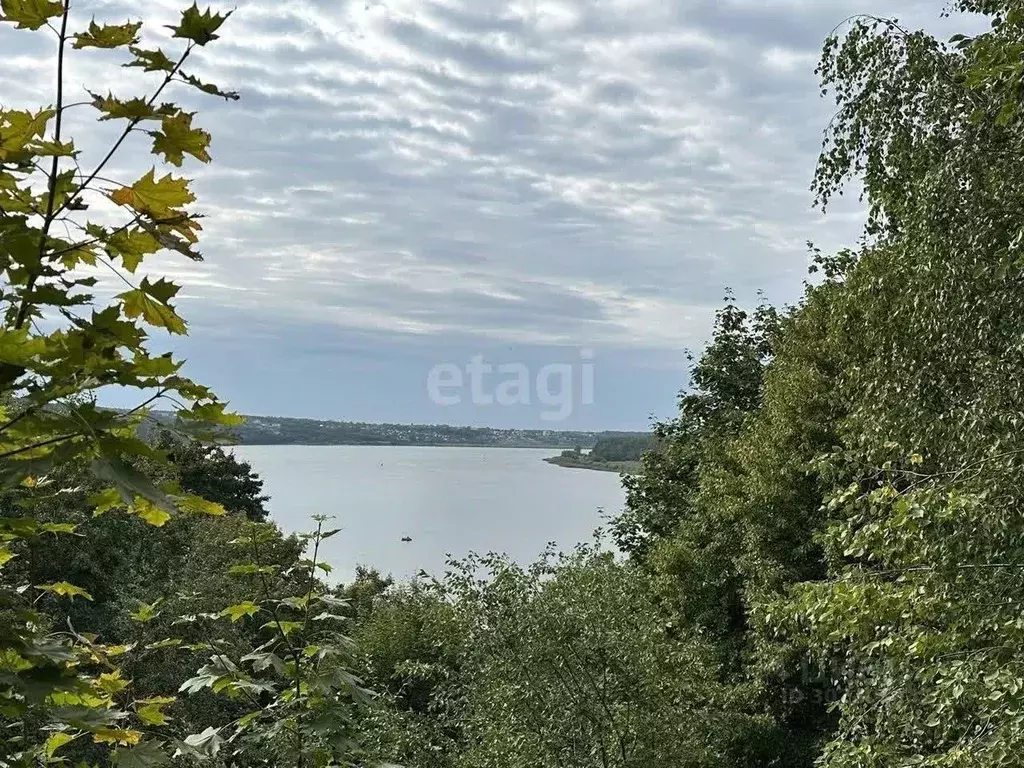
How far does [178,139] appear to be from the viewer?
3.94 ft

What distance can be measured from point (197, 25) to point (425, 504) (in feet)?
194

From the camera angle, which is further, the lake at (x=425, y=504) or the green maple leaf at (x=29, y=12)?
the lake at (x=425, y=504)

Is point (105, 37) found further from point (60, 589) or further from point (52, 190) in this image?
point (60, 589)

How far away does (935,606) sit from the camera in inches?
213

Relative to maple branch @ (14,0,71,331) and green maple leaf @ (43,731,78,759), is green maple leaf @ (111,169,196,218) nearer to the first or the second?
maple branch @ (14,0,71,331)

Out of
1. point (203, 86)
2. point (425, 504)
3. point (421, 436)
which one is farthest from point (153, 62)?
point (421, 436)

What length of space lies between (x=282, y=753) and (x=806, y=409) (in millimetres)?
13544

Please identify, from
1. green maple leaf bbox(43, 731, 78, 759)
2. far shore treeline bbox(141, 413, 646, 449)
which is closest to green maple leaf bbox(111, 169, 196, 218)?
green maple leaf bbox(43, 731, 78, 759)

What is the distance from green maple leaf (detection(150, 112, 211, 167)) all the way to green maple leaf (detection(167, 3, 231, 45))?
108 mm

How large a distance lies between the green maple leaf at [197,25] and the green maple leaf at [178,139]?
0.11 metres

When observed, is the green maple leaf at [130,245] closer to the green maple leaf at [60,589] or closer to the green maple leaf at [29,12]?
the green maple leaf at [29,12]

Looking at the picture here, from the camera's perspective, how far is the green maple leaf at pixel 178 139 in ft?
3.90

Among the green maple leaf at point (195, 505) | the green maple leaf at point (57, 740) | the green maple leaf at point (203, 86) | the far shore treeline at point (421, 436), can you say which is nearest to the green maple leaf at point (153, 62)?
the green maple leaf at point (203, 86)

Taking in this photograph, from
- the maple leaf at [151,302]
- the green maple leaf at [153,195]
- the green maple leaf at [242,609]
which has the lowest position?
the green maple leaf at [242,609]
